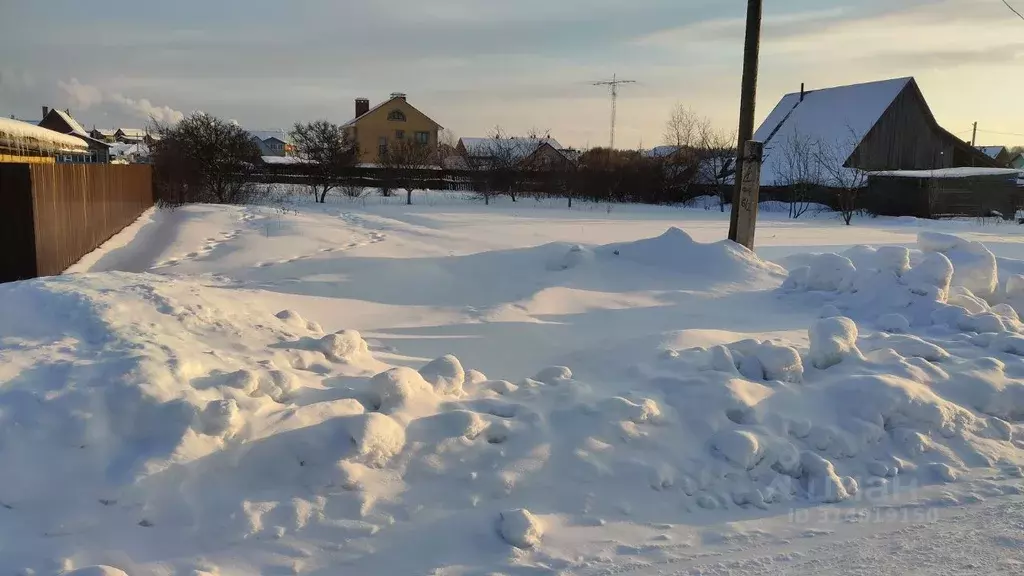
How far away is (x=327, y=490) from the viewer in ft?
11.6

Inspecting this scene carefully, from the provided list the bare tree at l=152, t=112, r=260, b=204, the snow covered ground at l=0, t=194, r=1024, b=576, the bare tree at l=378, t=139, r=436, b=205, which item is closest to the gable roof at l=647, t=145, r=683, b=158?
the bare tree at l=378, t=139, r=436, b=205

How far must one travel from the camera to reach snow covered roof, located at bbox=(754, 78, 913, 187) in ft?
113

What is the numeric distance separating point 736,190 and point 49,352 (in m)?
9.17

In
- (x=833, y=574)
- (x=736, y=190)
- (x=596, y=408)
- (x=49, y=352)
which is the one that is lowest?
(x=833, y=574)

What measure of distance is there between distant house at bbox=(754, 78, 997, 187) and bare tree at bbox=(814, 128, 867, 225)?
6cm

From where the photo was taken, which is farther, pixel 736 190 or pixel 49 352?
A: pixel 736 190

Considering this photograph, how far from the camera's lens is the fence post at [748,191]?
10.5 m

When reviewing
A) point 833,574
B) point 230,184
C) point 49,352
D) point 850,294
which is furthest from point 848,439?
point 230,184

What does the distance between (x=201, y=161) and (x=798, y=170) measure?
25070mm

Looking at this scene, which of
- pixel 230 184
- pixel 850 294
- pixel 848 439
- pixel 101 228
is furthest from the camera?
pixel 230 184

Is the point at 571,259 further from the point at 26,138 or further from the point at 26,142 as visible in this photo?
the point at 26,142

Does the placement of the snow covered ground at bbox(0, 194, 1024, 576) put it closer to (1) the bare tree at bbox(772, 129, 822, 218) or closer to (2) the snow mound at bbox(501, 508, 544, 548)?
(2) the snow mound at bbox(501, 508, 544, 548)

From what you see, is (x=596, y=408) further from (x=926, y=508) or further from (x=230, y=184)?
(x=230, y=184)

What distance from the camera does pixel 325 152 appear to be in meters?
29.6
